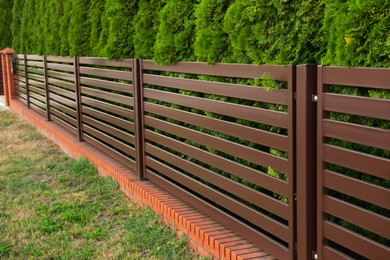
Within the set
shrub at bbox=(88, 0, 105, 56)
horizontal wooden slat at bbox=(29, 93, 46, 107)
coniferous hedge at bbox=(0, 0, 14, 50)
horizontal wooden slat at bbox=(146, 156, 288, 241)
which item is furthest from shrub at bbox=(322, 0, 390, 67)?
coniferous hedge at bbox=(0, 0, 14, 50)

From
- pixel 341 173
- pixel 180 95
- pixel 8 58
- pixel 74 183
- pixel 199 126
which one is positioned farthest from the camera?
pixel 8 58

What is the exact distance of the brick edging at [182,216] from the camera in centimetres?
392

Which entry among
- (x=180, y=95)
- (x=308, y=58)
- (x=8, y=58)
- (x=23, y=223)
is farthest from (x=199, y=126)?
(x=8, y=58)

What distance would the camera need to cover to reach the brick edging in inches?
154

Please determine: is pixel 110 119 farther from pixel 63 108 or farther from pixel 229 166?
pixel 229 166

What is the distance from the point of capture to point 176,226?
4.77m

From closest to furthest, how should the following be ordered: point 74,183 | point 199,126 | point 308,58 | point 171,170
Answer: point 308,58 < point 199,126 < point 171,170 < point 74,183

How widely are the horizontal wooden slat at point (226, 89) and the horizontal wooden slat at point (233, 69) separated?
0.08m

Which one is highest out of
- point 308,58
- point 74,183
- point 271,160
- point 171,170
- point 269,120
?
point 308,58

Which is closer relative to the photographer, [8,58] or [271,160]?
[271,160]

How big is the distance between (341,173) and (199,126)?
5.61 ft

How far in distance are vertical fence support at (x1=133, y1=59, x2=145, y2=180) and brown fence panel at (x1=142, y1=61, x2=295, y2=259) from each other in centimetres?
30

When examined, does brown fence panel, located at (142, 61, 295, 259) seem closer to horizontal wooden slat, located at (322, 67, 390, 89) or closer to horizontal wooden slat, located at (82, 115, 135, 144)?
horizontal wooden slat, located at (322, 67, 390, 89)

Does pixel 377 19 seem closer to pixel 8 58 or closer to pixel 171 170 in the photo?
pixel 171 170
